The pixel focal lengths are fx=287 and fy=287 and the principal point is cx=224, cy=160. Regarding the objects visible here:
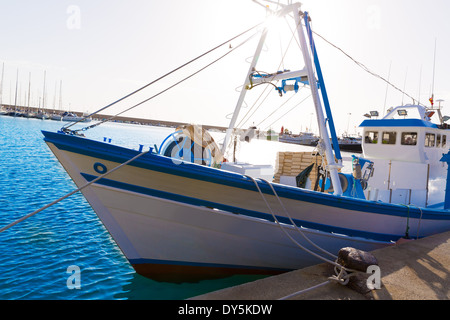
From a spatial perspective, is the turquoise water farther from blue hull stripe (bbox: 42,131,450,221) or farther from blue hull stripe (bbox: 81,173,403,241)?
blue hull stripe (bbox: 81,173,403,241)

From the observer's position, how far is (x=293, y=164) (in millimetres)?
8805

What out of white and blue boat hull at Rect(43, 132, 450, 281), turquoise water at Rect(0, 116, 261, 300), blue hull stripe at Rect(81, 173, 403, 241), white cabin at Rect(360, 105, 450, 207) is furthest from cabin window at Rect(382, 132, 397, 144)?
turquoise water at Rect(0, 116, 261, 300)

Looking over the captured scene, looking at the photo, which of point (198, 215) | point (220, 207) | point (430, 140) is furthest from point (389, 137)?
point (198, 215)

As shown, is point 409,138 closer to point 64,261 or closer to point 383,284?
point 383,284

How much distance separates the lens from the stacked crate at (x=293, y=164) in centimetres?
869

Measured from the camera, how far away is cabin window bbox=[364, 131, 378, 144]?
33.1 ft

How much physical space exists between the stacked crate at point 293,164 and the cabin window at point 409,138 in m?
3.24

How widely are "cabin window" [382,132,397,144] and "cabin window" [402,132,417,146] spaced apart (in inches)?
10.2

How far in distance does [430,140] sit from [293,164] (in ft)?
16.2

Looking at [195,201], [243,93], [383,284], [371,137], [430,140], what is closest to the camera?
[383,284]

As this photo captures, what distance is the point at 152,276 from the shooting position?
5.91 meters
